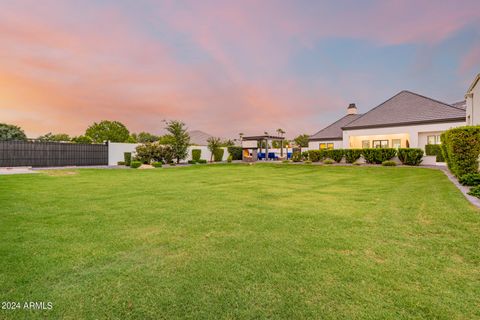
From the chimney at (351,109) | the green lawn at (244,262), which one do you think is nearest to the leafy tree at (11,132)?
the green lawn at (244,262)

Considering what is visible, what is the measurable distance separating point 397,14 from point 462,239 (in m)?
14.5

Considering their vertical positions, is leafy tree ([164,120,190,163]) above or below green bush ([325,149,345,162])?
above

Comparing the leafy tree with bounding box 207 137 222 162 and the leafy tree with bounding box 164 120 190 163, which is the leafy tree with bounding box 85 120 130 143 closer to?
the leafy tree with bounding box 207 137 222 162

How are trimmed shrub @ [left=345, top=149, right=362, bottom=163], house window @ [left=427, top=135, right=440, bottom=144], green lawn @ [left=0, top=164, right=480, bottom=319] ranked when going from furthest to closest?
1. trimmed shrub @ [left=345, top=149, right=362, bottom=163]
2. house window @ [left=427, top=135, right=440, bottom=144]
3. green lawn @ [left=0, top=164, right=480, bottom=319]

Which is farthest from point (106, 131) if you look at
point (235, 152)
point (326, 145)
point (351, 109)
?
point (351, 109)

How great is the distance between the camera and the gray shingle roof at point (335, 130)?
27.8 meters

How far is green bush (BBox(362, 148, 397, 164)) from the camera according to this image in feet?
63.5

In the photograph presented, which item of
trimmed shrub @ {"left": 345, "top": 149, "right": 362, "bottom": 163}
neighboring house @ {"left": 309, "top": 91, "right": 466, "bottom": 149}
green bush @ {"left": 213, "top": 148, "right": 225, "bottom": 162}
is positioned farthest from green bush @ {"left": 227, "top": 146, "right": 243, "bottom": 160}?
trimmed shrub @ {"left": 345, "top": 149, "right": 362, "bottom": 163}

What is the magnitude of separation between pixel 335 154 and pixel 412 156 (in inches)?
234

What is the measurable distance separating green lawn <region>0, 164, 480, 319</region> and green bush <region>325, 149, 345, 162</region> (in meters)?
16.9

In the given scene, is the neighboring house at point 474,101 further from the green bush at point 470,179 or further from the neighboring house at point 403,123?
the green bush at point 470,179

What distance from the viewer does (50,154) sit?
22.3 meters

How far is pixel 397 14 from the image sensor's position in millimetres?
13281

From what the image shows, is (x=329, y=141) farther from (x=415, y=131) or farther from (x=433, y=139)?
(x=433, y=139)
